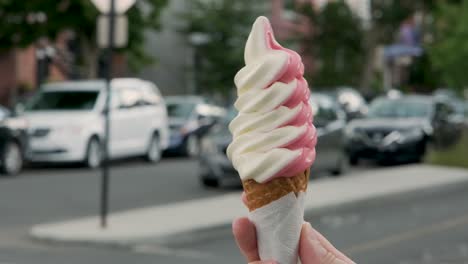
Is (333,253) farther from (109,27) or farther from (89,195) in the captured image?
(89,195)

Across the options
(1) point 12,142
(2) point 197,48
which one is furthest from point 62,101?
(2) point 197,48

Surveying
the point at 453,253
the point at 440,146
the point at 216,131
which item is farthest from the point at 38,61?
the point at 453,253

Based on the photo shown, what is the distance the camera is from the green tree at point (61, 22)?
103ft

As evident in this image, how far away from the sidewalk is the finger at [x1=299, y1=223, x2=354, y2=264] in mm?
9376

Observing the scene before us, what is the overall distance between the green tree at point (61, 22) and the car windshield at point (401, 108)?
8.05 m

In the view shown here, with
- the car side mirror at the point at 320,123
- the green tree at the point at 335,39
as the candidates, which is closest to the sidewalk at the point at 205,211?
the car side mirror at the point at 320,123

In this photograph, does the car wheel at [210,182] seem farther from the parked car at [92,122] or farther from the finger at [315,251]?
the finger at [315,251]

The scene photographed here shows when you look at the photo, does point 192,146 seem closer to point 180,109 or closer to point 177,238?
point 180,109

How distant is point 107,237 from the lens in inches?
503

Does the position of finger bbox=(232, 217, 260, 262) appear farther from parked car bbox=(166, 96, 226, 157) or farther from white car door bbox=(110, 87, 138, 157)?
parked car bbox=(166, 96, 226, 157)

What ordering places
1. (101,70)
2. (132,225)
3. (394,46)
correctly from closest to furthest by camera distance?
1. (132,225)
2. (101,70)
3. (394,46)

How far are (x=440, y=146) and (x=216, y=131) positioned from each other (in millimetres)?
8534

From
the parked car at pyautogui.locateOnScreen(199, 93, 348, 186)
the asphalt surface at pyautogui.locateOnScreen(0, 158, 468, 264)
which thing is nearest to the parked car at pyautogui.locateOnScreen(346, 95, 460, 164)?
the parked car at pyautogui.locateOnScreen(199, 93, 348, 186)

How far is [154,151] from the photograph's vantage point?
88.8 ft
